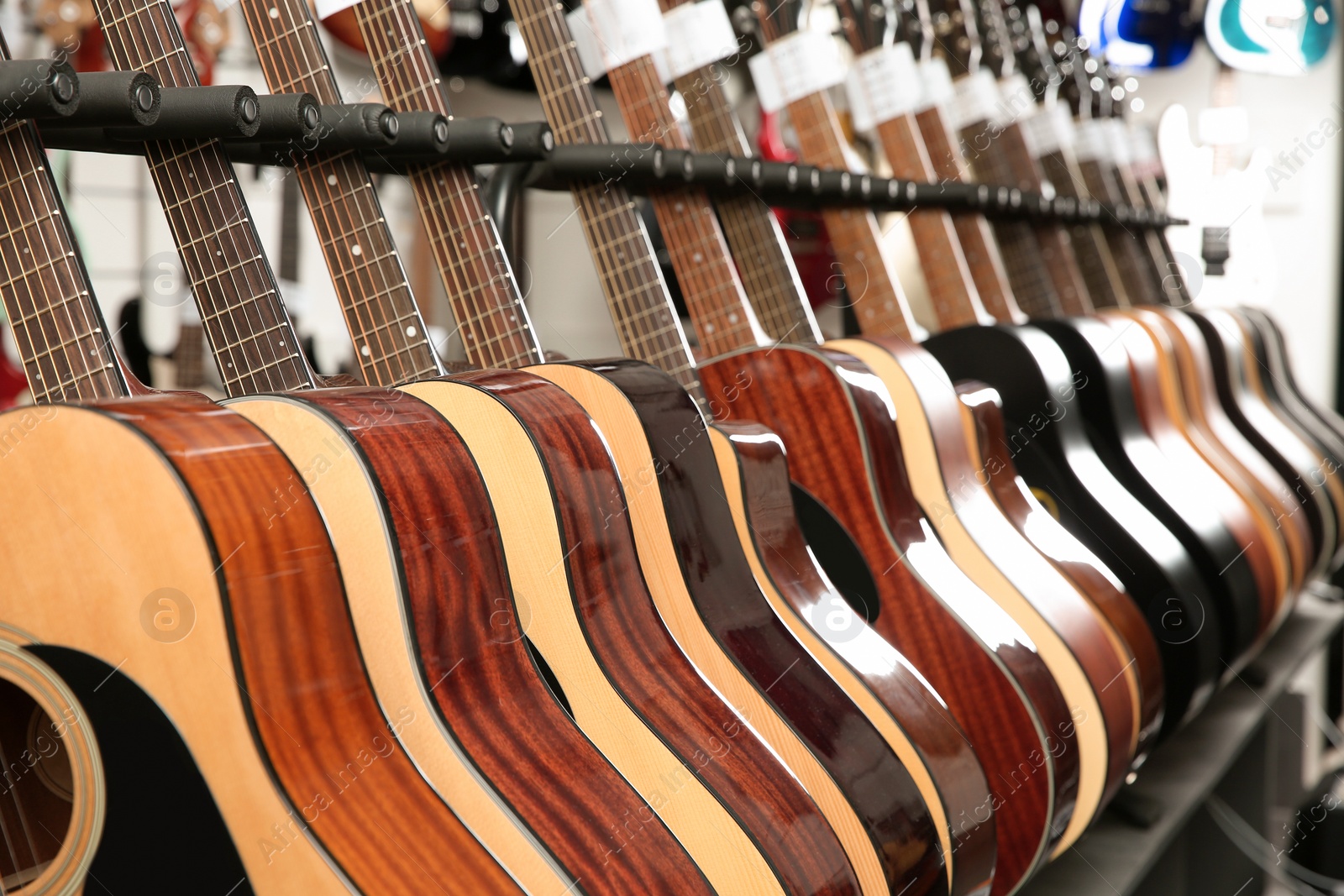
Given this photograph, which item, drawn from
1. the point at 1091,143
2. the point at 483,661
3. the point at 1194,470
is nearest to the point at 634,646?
the point at 483,661

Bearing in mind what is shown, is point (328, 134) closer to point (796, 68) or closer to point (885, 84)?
point (796, 68)

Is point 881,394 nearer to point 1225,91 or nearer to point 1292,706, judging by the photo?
point 1292,706

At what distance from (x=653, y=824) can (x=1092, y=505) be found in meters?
0.89

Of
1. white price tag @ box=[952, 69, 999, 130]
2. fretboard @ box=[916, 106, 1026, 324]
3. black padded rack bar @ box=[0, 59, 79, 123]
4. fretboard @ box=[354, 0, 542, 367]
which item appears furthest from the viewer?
white price tag @ box=[952, 69, 999, 130]

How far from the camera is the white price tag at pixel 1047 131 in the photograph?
2.15 metres

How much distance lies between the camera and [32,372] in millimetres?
635

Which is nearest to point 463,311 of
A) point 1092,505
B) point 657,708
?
point 657,708

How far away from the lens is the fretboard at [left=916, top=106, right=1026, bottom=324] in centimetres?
177

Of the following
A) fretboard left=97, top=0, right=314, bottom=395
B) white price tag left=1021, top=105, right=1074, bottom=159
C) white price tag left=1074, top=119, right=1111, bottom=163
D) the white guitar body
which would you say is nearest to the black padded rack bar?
fretboard left=97, top=0, right=314, bottom=395

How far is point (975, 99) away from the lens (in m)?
1.93

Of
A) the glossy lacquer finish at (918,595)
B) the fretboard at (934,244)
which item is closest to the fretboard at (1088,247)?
the fretboard at (934,244)

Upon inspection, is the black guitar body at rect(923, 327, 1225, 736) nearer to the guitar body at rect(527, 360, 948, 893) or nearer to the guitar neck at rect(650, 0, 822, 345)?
the guitar neck at rect(650, 0, 822, 345)

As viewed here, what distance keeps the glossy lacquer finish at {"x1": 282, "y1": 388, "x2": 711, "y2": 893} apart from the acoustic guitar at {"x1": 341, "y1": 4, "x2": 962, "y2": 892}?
0.07 metres

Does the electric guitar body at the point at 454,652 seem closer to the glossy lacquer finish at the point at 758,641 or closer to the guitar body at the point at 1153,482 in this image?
the glossy lacquer finish at the point at 758,641
